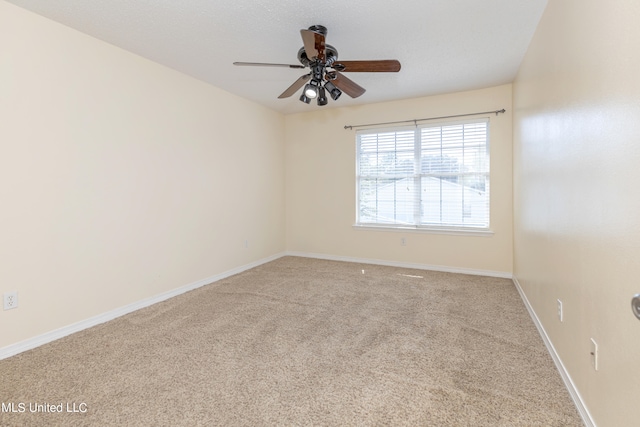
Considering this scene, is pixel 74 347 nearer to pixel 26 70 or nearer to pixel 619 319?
pixel 26 70

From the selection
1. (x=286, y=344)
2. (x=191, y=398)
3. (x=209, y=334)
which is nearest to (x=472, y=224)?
(x=286, y=344)

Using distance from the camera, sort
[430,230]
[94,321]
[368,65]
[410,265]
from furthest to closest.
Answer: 1. [410,265]
2. [430,230]
3. [94,321]
4. [368,65]

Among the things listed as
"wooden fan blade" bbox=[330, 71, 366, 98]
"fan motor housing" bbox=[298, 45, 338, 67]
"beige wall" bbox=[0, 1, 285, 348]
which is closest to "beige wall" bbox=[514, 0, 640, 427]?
"wooden fan blade" bbox=[330, 71, 366, 98]

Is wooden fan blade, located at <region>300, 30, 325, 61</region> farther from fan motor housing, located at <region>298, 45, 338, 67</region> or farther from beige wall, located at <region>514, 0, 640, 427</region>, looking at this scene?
beige wall, located at <region>514, 0, 640, 427</region>

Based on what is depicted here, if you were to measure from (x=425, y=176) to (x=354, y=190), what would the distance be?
110 cm

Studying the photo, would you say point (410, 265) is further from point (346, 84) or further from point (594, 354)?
point (594, 354)

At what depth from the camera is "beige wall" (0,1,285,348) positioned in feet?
7.35

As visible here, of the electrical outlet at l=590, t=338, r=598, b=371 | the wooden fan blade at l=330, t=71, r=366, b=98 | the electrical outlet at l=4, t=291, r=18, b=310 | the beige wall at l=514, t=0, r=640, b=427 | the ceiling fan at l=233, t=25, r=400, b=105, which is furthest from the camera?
the wooden fan blade at l=330, t=71, r=366, b=98

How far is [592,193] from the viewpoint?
1.41m

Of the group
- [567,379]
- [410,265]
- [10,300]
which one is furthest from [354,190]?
[10,300]

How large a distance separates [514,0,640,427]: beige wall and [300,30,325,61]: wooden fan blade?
1.47 metres

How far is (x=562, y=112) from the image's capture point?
1821mm

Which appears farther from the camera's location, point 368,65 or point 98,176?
point 98,176

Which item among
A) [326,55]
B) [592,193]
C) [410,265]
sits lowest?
[410,265]
